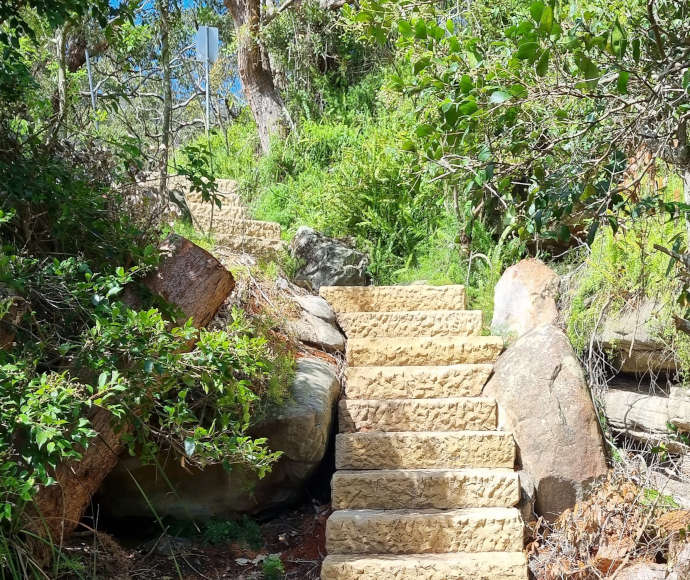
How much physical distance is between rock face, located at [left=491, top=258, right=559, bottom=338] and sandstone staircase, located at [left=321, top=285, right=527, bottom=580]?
0.21 metres

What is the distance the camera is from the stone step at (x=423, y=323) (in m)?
5.81

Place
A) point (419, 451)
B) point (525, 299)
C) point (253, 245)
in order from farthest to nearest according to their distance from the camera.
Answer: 1. point (253, 245)
2. point (525, 299)
3. point (419, 451)

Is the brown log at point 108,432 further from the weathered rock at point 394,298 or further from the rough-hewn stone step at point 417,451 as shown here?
the weathered rock at point 394,298

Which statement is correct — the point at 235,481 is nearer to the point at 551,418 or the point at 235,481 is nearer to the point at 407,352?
the point at 407,352

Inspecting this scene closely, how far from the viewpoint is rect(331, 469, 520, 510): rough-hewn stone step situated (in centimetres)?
439

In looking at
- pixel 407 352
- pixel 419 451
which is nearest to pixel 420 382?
pixel 407 352

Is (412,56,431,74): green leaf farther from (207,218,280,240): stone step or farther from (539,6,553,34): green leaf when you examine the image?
(207,218,280,240): stone step

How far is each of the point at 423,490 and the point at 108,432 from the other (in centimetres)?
190

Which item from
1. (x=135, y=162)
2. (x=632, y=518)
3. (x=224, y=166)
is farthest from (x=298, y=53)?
(x=632, y=518)

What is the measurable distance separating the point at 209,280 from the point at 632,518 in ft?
8.91

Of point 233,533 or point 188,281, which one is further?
point 233,533

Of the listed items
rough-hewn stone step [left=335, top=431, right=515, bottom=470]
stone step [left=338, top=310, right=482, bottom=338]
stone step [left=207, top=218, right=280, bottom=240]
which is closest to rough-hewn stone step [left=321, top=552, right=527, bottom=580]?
rough-hewn stone step [left=335, top=431, right=515, bottom=470]

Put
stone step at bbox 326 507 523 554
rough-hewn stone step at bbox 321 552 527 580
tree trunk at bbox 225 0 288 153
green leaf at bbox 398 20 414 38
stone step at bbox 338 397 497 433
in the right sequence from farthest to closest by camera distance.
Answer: tree trunk at bbox 225 0 288 153 → stone step at bbox 338 397 497 433 → stone step at bbox 326 507 523 554 → rough-hewn stone step at bbox 321 552 527 580 → green leaf at bbox 398 20 414 38

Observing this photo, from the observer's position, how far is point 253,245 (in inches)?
271
